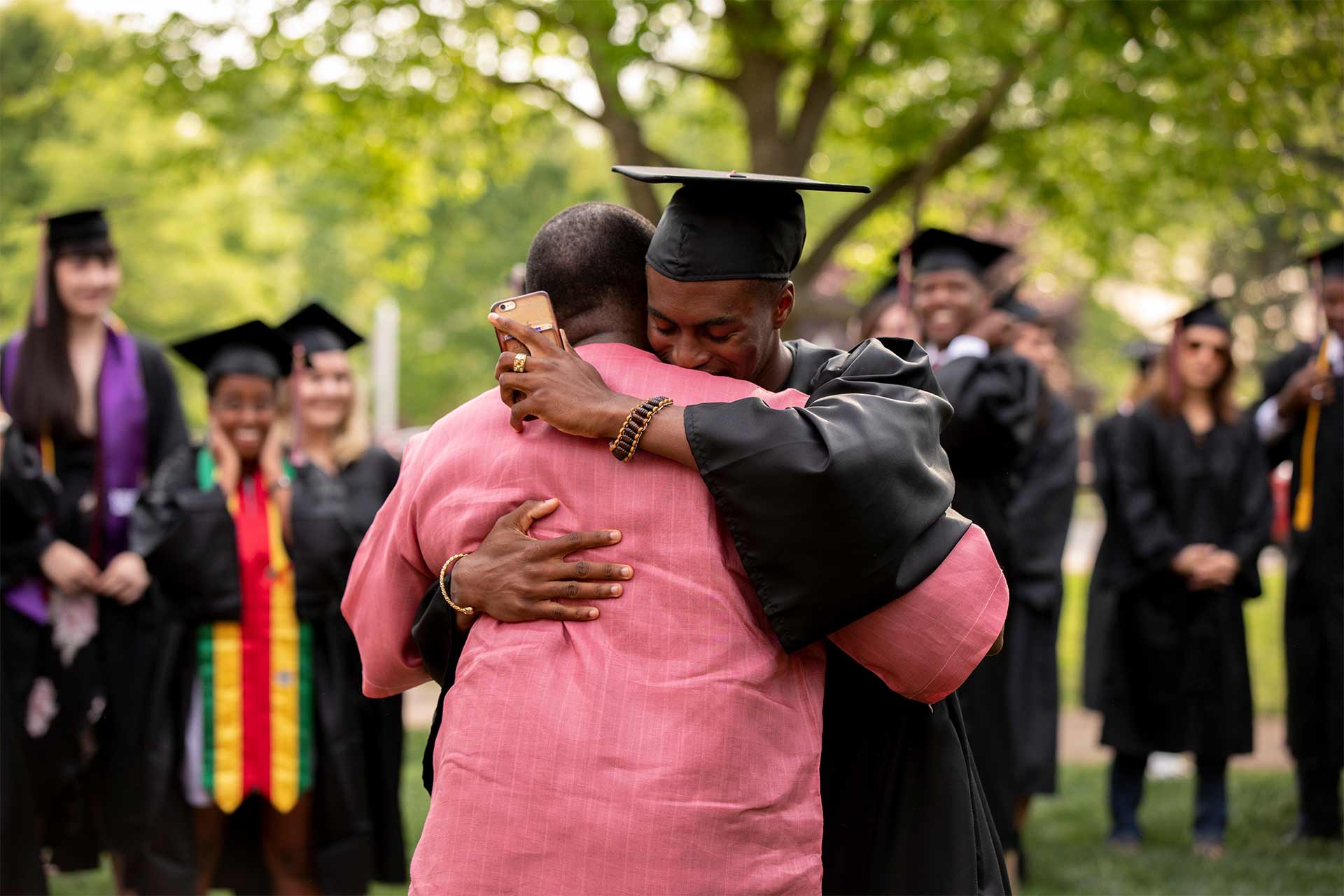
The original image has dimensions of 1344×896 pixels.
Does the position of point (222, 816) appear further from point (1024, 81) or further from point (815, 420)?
point (1024, 81)

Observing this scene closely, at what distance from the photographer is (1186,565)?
270 inches

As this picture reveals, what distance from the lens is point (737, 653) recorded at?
2.26 metres

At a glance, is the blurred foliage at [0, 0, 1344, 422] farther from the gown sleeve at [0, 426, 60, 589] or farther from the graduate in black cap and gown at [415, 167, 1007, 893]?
the graduate in black cap and gown at [415, 167, 1007, 893]

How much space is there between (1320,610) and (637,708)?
5.45m

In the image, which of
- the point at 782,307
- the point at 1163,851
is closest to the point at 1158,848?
the point at 1163,851

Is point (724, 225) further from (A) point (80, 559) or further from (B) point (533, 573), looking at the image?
(A) point (80, 559)

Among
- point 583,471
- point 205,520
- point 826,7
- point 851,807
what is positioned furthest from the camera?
point 826,7

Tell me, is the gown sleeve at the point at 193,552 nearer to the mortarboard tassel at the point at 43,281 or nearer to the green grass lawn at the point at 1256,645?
the mortarboard tassel at the point at 43,281

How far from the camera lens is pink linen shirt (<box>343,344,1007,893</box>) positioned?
7.16ft

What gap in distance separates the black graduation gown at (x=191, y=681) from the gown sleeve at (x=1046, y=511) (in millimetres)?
2825

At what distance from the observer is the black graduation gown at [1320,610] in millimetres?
6625

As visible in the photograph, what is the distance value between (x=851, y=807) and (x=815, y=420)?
786 millimetres

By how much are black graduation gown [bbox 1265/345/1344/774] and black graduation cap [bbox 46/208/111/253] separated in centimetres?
526

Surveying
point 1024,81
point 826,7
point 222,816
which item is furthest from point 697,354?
point 1024,81
